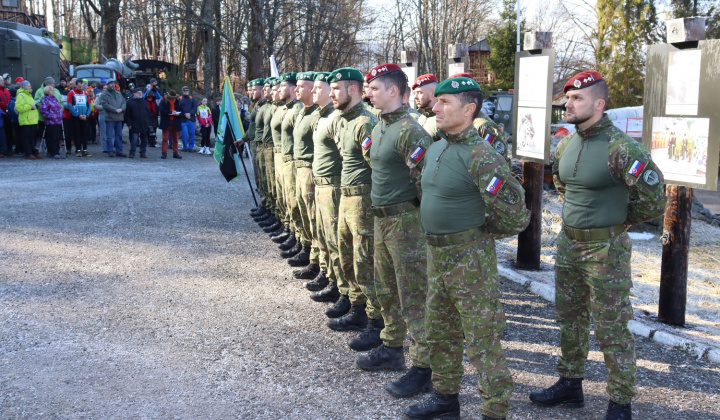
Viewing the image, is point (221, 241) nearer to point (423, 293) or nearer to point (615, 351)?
point (423, 293)

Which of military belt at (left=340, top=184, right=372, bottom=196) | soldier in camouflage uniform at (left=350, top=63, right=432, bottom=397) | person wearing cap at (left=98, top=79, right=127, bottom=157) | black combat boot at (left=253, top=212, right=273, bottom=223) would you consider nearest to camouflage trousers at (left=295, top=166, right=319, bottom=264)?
military belt at (left=340, top=184, right=372, bottom=196)

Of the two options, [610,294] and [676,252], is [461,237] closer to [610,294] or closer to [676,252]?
[610,294]

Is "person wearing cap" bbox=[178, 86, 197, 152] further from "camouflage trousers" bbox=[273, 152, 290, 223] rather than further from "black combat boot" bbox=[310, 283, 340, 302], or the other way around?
"black combat boot" bbox=[310, 283, 340, 302]

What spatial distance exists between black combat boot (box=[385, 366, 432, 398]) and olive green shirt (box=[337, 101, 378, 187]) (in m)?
1.55

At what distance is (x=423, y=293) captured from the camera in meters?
4.50

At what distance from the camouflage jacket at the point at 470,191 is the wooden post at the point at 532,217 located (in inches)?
163

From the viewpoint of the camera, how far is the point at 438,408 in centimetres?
398

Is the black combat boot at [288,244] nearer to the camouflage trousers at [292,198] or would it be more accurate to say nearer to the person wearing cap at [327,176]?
the camouflage trousers at [292,198]

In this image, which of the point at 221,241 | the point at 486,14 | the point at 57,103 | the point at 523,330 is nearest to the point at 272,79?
the point at 221,241

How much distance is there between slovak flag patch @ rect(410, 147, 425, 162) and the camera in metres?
4.36

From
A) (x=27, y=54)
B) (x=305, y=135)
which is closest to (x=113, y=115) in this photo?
(x=27, y=54)

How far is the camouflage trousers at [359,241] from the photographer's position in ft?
16.6

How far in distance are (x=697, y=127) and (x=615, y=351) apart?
8.20ft

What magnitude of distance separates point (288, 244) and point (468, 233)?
206 inches
